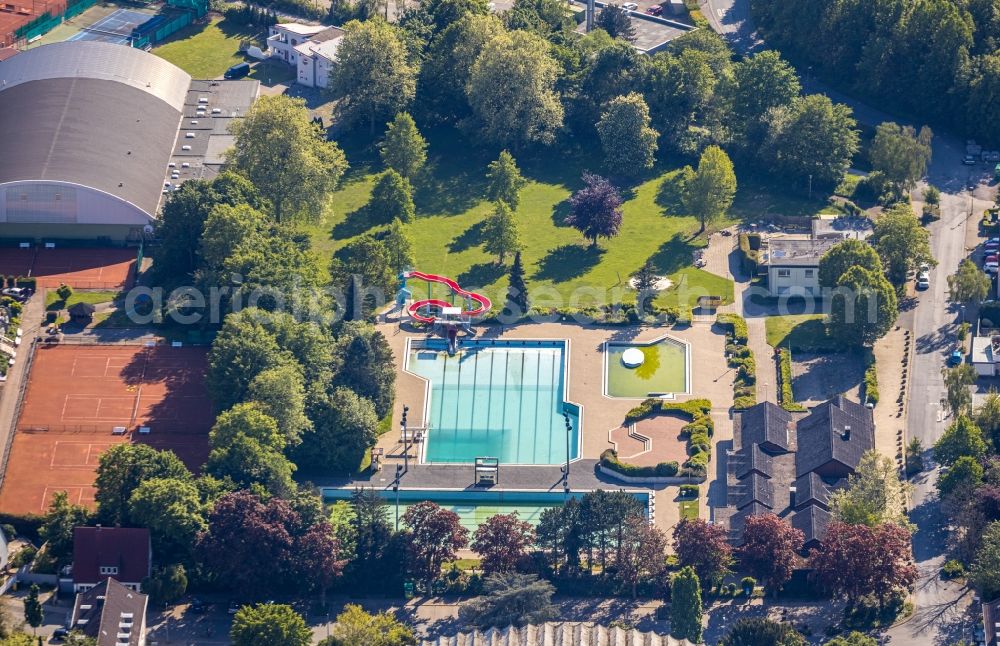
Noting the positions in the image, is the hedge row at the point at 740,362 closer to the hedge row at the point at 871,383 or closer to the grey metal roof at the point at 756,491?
the hedge row at the point at 871,383

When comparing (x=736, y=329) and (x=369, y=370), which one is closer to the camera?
(x=369, y=370)

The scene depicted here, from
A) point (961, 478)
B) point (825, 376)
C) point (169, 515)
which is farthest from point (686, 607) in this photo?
point (169, 515)

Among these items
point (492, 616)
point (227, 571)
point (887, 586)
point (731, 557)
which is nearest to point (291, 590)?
point (227, 571)

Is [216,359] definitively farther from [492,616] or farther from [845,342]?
[845,342]

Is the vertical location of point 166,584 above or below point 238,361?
below

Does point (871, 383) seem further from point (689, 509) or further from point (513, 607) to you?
point (513, 607)

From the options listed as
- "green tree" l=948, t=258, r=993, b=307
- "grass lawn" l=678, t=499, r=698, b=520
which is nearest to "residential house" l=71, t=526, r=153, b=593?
"grass lawn" l=678, t=499, r=698, b=520

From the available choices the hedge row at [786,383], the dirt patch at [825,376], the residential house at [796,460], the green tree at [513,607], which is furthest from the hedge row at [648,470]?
the green tree at [513,607]
